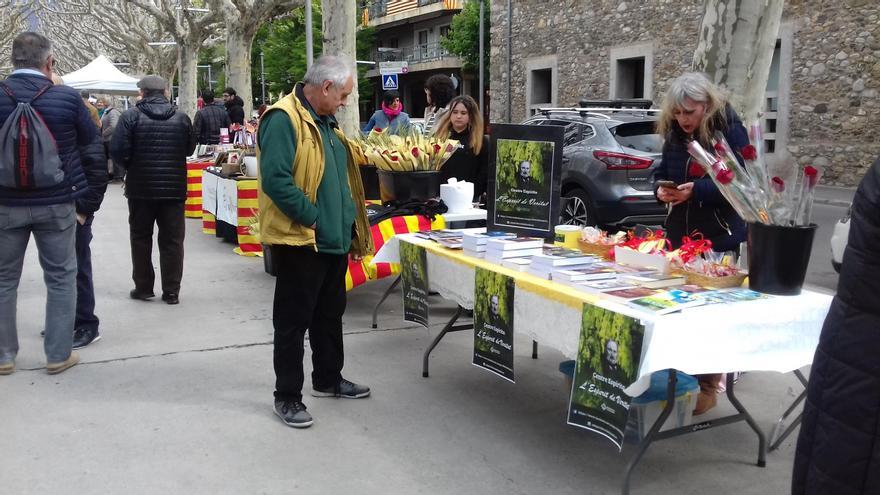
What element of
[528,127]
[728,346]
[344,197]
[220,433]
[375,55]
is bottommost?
[220,433]

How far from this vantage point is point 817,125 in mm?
15648

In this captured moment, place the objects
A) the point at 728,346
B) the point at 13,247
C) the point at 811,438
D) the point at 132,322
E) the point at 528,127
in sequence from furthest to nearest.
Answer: the point at 132,322, the point at 13,247, the point at 528,127, the point at 728,346, the point at 811,438

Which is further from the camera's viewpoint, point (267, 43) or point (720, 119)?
point (267, 43)

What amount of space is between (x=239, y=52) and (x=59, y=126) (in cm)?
1586

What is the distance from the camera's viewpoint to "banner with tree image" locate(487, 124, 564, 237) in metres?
4.32

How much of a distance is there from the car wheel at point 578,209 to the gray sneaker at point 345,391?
6.03 meters

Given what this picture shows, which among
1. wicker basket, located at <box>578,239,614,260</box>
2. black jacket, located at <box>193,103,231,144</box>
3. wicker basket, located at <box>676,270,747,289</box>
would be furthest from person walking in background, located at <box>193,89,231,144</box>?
wicker basket, located at <box>676,270,747,289</box>

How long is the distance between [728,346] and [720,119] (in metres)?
1.47

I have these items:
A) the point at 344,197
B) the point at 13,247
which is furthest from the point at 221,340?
the point at 344,197

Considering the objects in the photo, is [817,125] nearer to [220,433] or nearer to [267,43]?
[220,433]

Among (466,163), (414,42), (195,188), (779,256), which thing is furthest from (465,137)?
(414,42)

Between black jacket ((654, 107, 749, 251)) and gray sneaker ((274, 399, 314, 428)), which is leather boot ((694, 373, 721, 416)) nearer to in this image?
black jacket ((654, 107, 749, 251))

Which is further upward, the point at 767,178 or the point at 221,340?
the point at 767,178

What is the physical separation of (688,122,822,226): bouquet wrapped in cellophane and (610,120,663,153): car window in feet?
21.8
